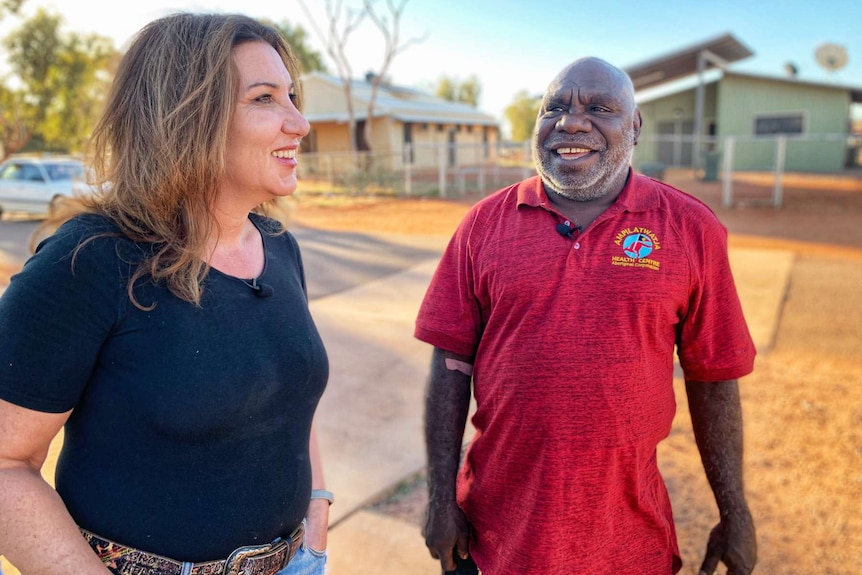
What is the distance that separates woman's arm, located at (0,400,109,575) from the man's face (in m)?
1.40

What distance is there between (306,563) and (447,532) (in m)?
0.42

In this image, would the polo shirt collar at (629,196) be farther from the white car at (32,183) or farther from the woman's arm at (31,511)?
the white car at (32,183)

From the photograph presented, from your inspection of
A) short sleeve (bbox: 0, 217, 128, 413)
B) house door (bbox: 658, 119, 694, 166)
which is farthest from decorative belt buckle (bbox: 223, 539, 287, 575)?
house door (bbox: 658, 119, 694, 166)

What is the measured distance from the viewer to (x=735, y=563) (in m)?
1.87

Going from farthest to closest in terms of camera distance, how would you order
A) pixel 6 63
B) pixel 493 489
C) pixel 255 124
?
pixel 6 63, pixel 493 489, pixel 255 124

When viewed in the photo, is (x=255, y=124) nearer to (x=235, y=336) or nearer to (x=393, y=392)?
(x=235, y=336)

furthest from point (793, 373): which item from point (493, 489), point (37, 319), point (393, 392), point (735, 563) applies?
point (37, 319)

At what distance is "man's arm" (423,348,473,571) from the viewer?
6.26ft

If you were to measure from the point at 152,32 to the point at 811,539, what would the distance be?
10.4 feet

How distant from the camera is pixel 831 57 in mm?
25859

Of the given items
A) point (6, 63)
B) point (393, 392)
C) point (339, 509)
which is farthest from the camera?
point (6, 63)

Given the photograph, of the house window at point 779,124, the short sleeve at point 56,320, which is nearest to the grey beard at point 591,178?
the short sleeve at point 56,320

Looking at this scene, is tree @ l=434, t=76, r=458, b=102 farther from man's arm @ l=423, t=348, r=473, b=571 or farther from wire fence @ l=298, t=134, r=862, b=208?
man's arm @ l=423, t=348, r=473, b=571

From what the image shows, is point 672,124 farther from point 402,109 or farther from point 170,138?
point 170,138
